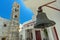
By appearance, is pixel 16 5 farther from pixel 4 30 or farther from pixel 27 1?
pixel 27 1

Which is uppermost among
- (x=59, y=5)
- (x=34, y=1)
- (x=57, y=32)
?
(x=34, y=1)

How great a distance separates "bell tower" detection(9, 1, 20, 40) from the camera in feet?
41.5

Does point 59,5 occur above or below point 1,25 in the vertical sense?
below

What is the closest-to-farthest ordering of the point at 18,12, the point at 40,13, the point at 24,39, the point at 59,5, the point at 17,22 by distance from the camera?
the point at 40,13 → the point at 59,5 → the point at 24,39 → the point at 17,22 → the point at 18,12

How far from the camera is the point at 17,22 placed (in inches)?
533

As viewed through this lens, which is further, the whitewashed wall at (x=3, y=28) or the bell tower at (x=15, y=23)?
the bell tower at (x=15, y=23)

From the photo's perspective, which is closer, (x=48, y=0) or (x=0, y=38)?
(x=48, y=0)

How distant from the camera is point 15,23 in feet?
44.2

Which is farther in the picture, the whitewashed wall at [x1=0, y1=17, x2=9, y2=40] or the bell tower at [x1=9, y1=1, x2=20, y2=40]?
the bell tower at [x1=9, y1=1, x2=20, y2=40]

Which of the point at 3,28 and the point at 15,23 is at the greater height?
the point at 15,23

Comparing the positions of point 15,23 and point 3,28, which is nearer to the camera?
point 3,28

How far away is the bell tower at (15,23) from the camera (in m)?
12.7

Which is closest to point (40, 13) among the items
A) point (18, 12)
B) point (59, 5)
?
point (59, 5)

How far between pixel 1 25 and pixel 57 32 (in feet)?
36.8
